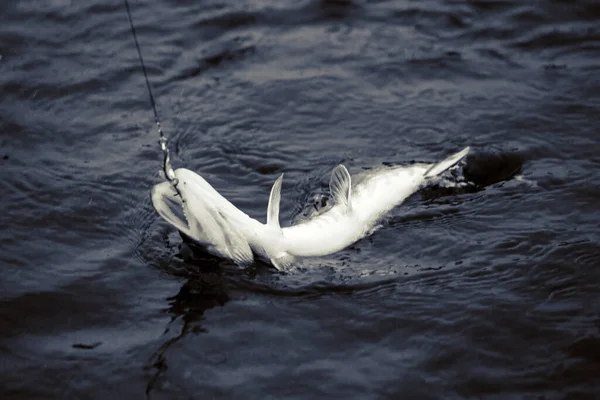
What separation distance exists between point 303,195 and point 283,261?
4.44ft

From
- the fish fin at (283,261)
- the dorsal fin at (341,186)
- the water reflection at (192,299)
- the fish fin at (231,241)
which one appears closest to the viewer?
the water reflection at (192,299)

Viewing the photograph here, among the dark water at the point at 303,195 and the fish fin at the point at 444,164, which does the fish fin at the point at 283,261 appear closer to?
the dark water at the point at 303,195

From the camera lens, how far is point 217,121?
27.1ft

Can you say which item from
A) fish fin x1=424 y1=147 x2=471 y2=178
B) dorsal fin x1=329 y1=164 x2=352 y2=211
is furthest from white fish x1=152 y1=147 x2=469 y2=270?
fish fin x1=424 y1=147 x2=471 y2=178

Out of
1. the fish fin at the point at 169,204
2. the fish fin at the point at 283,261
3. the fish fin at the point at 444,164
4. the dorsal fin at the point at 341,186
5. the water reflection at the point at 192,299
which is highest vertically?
Answer: the fish fin at the point at 169,204

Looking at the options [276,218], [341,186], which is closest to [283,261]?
[276,218]

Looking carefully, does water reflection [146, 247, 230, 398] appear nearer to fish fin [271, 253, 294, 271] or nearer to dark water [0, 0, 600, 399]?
dark water [0, 0, 600, 399]

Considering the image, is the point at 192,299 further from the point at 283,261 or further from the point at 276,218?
the point at 276,218

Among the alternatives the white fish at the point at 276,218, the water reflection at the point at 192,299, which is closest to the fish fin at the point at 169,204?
the white fish at the point at 276,218

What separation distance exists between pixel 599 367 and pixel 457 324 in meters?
0.89

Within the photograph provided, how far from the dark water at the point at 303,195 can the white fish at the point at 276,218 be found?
0.58 ft

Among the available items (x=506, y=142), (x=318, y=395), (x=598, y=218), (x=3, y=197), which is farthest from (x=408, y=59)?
(x=318, y=395)

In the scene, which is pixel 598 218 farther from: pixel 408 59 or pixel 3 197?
pixel 3 197

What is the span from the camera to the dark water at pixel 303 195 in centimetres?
504
